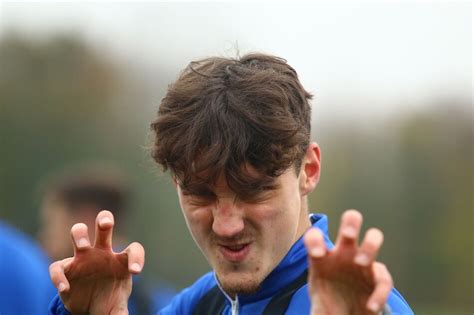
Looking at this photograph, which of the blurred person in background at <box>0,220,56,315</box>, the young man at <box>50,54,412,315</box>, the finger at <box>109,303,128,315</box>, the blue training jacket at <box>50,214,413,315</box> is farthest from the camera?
the blurred person in background at <box>0,220,56,315</box>

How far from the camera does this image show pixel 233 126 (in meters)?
4.17

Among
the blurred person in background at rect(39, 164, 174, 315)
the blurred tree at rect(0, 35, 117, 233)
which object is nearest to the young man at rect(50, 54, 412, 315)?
the blurred person in background at rect(39, 164, 174, 315)

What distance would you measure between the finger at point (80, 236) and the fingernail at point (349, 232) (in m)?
1.15

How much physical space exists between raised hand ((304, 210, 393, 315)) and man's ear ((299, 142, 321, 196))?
0.98 m

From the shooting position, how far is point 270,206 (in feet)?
13.4

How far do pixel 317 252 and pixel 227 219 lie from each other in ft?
2.59

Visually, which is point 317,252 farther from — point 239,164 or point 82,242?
point 82,242

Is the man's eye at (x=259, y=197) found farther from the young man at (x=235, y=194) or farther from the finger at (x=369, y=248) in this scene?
the finger at (x=369, y=248)

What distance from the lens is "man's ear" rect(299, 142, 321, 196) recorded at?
441cm

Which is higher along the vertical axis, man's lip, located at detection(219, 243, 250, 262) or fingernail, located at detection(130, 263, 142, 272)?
fingernail, located at detection(130, 263, 142, 272)

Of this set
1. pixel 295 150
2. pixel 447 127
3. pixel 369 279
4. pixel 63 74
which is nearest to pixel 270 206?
pixel 295 150

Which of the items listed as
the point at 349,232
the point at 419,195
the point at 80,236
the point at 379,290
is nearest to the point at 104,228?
the point at 80,236

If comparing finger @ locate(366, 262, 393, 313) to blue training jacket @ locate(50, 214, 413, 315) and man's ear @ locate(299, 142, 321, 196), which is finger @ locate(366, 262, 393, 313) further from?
man's ear @ locate(299, 142, 321, 196)

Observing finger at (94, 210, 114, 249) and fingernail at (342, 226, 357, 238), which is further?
finger at (94, 210, 114, 249)
